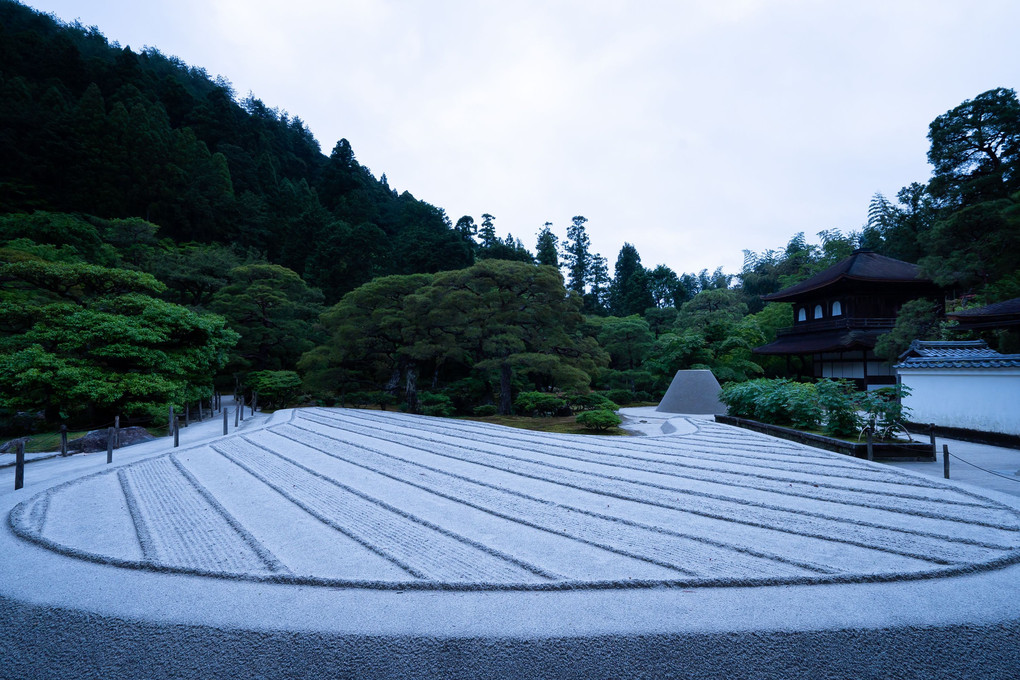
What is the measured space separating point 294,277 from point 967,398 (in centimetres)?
2450

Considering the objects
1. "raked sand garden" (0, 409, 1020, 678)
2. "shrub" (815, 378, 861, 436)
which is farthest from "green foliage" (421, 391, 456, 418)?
"shrub" (815, 378, 861, 436)

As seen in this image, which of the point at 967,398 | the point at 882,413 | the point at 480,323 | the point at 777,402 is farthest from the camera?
the point at 480,323

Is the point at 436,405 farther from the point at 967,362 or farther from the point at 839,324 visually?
the point at 839,324

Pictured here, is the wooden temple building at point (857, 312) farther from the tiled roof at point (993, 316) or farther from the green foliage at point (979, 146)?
the tiled roof at point (993, 316)

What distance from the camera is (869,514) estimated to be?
164 inches

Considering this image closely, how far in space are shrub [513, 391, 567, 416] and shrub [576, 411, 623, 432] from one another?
3.05 metres

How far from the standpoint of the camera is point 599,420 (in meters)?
10.7

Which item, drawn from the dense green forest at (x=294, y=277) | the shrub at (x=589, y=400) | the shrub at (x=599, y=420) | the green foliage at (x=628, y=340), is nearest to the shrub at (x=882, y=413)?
the shrub at (x=599, y=420)

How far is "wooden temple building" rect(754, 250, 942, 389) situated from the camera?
17141 millimetres

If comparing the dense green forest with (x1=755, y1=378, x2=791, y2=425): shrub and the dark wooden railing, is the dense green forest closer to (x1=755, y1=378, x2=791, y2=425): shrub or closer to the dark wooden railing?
the dark wooden railing

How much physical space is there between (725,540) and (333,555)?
9.73ft

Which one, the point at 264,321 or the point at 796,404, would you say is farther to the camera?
the point at 264,321

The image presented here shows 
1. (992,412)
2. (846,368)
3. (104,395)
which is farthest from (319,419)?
(846,368)

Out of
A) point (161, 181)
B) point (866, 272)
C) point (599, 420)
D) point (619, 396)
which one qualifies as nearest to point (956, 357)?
point (599, 420)
